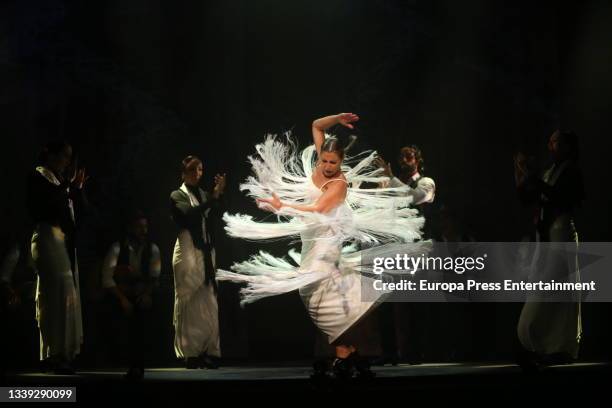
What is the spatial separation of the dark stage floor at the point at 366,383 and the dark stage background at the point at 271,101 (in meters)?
1.60

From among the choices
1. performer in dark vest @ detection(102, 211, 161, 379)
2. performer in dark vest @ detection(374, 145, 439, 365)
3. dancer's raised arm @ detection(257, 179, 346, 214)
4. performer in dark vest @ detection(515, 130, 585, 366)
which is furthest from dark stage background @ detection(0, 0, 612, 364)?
dancer's raised arm @ detection(257, 179, 346, 214)

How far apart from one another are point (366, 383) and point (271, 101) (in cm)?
306

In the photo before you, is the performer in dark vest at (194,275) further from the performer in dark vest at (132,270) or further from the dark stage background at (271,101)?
the dark stage background at (271,101)

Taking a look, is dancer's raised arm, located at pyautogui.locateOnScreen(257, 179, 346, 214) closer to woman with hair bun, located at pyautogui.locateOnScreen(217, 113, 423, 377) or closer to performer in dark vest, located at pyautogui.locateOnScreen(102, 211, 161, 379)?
woman with hair bun, located at pyautogui.locateOnScreen(217, 113, 423, 377)

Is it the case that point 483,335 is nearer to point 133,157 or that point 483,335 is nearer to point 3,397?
point 133,157

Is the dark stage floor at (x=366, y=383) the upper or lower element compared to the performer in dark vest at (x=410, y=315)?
lower

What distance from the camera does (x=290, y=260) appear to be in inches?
308

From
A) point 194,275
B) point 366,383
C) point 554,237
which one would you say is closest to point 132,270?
point 194,275

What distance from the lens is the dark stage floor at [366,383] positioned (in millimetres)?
5223

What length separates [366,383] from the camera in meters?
5.34

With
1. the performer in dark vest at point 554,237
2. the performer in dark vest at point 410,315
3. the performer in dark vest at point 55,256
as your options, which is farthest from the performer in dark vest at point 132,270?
the performer in dark vest at point 554,237

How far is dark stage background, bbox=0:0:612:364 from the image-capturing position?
7426 millimetres

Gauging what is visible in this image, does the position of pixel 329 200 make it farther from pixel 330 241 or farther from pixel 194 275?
pixel 194 275

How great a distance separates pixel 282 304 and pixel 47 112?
2.65 metres
